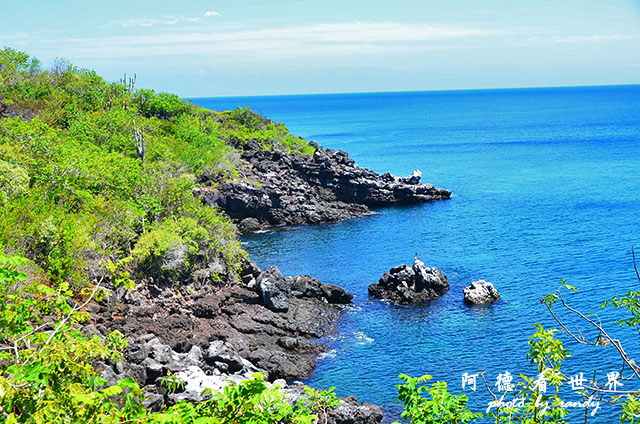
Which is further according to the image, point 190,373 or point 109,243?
point 109,243

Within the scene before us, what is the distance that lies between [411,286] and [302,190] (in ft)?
118

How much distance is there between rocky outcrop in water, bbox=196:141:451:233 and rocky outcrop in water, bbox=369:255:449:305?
28164mm

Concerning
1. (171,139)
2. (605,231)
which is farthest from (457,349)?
(171,139)

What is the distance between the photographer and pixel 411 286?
49938 millimetres

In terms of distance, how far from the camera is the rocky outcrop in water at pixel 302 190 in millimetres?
75500

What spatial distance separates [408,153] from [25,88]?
89.2 metres

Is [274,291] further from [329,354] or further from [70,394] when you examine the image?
[70,394]

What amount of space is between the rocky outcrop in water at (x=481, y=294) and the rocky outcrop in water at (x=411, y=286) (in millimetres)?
2840

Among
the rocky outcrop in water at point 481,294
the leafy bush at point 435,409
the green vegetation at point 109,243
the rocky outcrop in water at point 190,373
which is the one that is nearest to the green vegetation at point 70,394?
the green vegetation at point 109,243

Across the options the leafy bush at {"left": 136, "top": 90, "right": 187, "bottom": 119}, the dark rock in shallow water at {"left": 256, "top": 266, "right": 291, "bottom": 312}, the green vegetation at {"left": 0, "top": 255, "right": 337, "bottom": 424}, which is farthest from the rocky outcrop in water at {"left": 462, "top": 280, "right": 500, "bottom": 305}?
the leafy bush at {"left": 136, "top": 90, "right": 187, "bottom": 119}

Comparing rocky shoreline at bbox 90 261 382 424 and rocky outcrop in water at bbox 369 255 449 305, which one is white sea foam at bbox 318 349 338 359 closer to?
rocky shoreline at bbox 90 261 382 424

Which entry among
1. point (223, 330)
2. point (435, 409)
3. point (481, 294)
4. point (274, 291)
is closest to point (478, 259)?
point (481, 294)

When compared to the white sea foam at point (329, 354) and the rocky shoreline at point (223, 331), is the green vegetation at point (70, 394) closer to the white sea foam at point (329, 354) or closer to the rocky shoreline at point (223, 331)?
the rocky shoreline at point (223, 331)

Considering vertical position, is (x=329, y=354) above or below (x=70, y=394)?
below
